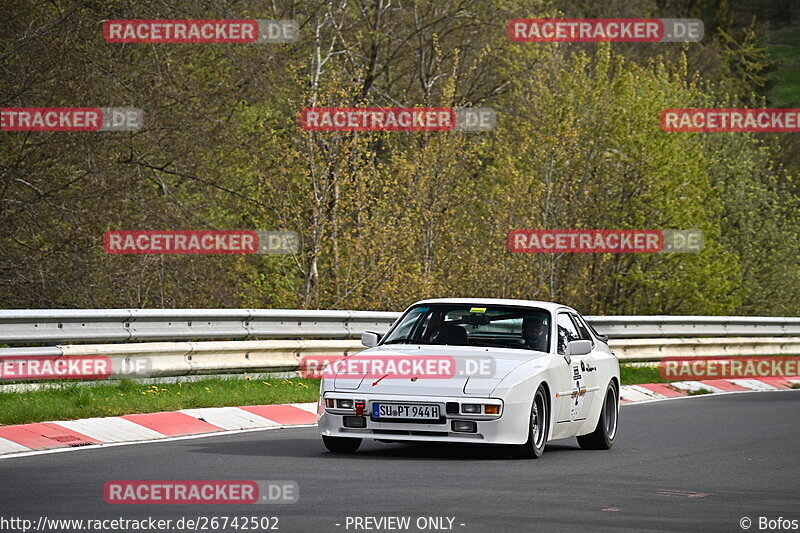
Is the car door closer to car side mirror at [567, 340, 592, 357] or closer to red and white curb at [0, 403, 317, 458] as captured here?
car side mirror at [567, 340, 592, 357]

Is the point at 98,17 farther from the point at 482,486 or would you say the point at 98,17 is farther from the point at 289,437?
the point at 482,486

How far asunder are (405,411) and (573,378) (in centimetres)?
209

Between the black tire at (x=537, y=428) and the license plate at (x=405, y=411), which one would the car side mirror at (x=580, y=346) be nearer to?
the black tire at (x=537, y=428)

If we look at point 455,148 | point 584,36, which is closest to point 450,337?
point 455,148

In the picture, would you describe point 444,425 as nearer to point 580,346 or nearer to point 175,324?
point 580,346

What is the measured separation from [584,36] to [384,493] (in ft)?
130

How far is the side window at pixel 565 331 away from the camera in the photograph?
41.9ft

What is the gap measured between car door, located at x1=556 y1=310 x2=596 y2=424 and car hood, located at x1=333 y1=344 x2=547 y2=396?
0.53 metres

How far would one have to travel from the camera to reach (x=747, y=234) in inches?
1697

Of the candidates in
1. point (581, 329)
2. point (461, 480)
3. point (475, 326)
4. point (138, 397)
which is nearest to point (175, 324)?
point (138, 397)

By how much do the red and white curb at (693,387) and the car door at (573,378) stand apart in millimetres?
7170

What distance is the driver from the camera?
12469mm

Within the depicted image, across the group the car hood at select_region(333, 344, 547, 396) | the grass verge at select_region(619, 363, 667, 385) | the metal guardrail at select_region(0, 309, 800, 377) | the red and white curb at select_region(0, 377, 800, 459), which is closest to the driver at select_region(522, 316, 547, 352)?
the car hood at select_region(333, 344, 547, 396)

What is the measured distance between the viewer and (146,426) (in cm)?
1310
